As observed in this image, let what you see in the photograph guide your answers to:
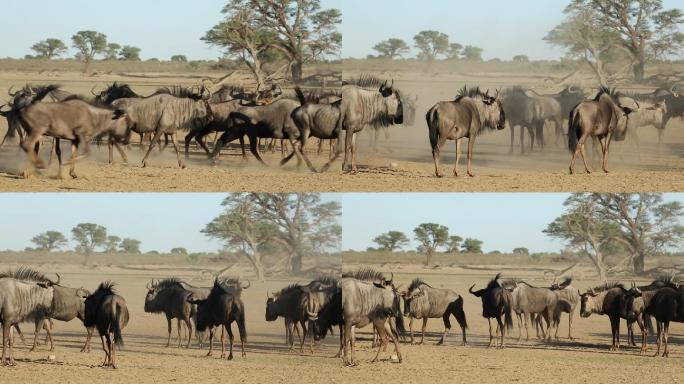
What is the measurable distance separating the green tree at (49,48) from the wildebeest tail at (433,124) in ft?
133

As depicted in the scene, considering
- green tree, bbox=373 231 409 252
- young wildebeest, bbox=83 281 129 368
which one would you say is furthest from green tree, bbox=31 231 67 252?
young wildebeest, bbox=83 281 129 368

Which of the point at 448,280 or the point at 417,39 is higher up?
the point at 417,39

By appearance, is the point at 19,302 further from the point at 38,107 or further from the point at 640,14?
the point at 640,14

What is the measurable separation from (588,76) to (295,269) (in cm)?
1882

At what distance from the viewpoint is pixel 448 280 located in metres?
34.7

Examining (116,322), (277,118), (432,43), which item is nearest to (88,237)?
(432,43)

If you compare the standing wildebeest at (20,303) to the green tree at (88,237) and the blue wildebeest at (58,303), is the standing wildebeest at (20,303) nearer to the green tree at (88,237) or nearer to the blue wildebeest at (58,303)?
the blue wildebeest at (58,303)

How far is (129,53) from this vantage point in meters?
56.3

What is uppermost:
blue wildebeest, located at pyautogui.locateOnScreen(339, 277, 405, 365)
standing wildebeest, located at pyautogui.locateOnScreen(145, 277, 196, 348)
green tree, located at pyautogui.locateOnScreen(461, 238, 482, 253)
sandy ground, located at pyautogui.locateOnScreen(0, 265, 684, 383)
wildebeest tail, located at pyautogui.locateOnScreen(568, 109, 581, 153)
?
wildebeest tail, located at pyautogui.locateOnScreen(568, 109, 581, 153)

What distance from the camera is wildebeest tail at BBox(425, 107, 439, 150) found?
698 inches

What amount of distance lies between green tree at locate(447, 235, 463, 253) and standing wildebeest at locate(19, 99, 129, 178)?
27856mm

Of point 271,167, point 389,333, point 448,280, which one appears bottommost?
point 448,280

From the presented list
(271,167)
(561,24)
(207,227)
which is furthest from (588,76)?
(271,167)

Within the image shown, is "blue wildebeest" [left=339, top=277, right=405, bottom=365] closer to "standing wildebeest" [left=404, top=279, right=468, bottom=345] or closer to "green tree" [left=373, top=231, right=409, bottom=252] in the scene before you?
"standing wildebeest" [left=404, top=279, right=468, bottom=345]
